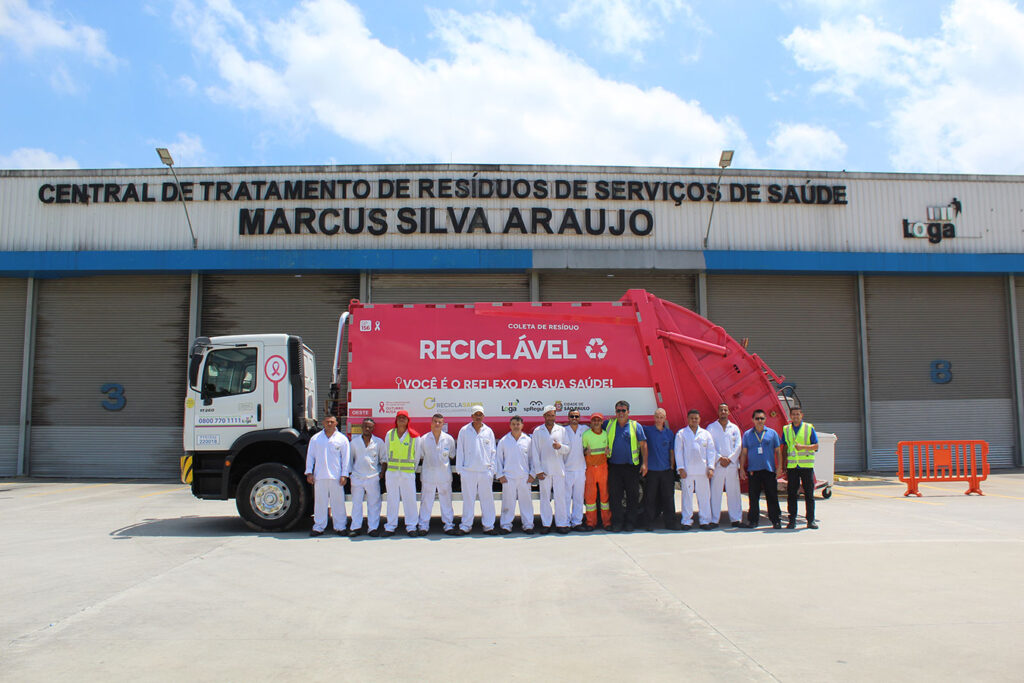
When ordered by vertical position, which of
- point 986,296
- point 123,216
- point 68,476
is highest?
point 123,216

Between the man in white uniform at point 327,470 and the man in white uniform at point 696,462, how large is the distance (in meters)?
4.45

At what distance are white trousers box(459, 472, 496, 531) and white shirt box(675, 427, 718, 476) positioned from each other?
2574 mm

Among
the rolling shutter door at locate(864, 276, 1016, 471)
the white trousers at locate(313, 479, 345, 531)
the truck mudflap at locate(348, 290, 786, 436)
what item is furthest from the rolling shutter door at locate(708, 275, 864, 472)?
the white trousers at locate(313, 479, 345, 531)

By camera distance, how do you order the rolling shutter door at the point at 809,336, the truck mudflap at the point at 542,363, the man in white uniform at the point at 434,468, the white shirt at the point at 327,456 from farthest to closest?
the rolling shutter door at the point at 809,336 → the truck mudflap at the point at 542,363 → the man in white uniform at the point at 434,468 → the white shirt at the point at 327,456

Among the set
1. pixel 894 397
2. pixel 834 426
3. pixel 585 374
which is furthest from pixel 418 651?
pixel 894 397

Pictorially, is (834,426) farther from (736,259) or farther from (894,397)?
(736,259)

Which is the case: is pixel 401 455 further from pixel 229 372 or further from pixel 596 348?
pixel 596 348

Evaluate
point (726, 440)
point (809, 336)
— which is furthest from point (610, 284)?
point (726, 440)

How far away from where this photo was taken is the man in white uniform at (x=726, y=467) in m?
9.67

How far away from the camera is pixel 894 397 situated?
1836cm

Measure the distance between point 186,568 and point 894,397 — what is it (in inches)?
683

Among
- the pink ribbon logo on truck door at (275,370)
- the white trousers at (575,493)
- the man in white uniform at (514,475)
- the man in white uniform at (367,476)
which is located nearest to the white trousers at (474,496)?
the man in white uniform at (514,475)

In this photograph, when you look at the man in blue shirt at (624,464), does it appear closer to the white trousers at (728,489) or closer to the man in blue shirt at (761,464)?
the white trousers at (728,489)

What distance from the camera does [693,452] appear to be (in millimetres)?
9570
